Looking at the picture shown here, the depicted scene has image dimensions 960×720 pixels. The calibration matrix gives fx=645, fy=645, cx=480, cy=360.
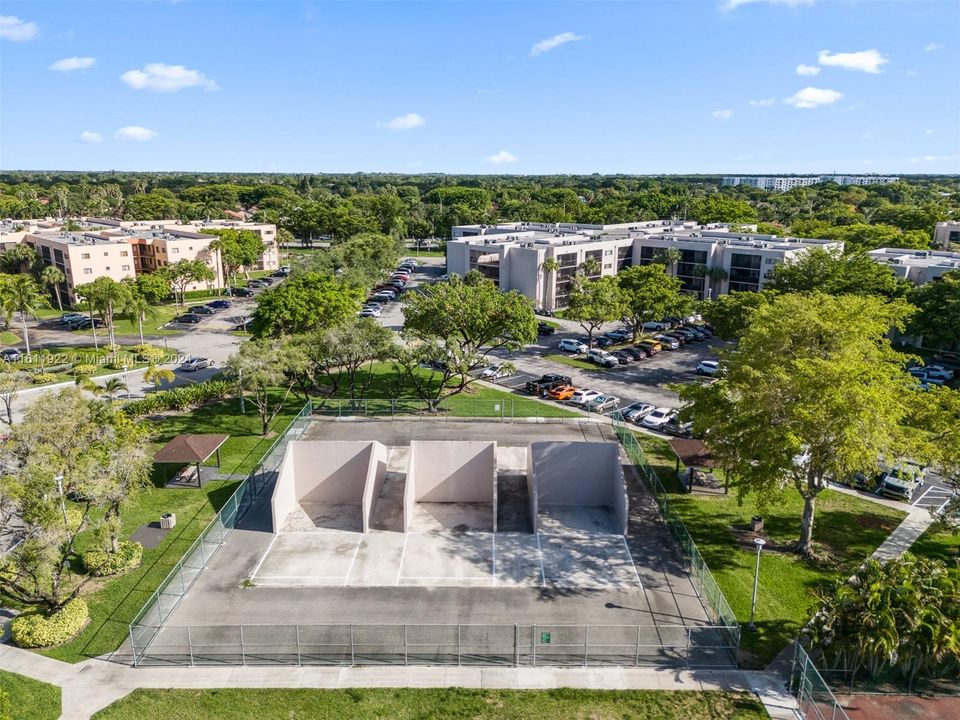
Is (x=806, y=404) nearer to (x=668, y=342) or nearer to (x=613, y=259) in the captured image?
(x=668, y=342)

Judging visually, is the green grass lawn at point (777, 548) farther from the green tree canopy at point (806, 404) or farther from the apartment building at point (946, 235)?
the apartment building at point (946, 235)

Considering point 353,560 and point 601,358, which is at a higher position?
point 601,358

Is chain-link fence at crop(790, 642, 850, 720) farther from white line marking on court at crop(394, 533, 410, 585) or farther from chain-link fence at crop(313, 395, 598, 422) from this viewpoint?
chain-link fence at crop(313, 395, 598, 422)

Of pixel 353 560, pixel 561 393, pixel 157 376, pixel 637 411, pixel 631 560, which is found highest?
pixel 157 376

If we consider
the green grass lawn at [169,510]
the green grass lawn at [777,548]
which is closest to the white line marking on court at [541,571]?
the green grass lawn at [777,548]

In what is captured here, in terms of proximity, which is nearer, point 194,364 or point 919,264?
point 194,364

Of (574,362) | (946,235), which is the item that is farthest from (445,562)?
(946,235)

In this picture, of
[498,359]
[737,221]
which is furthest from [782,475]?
[737,221]

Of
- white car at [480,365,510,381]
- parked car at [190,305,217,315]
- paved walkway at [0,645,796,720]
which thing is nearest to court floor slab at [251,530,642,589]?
paved walkway at [0,645,796,720]
